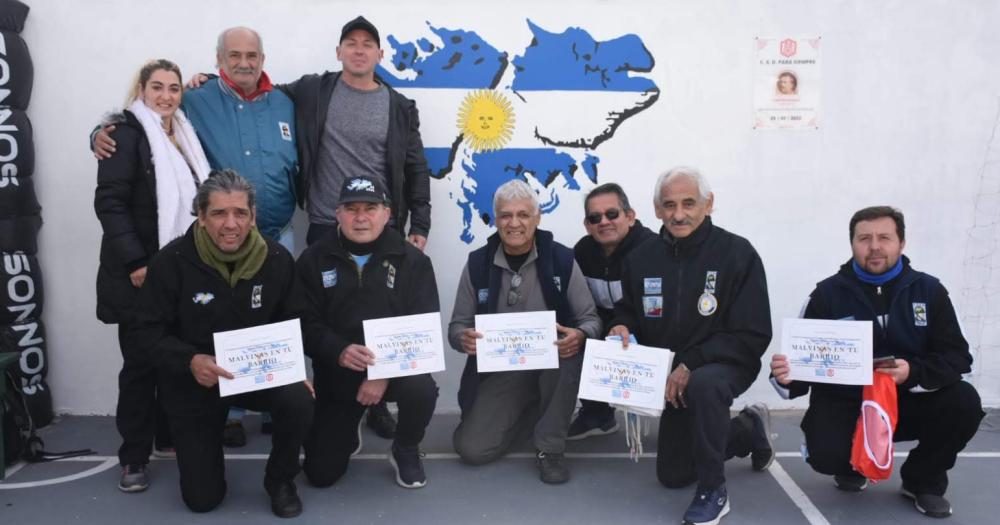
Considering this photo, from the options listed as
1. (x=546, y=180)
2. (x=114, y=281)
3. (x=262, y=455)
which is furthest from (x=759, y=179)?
(x=114, y=281)

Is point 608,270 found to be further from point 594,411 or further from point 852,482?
point 852,482

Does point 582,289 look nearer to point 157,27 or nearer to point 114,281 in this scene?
point 114,281

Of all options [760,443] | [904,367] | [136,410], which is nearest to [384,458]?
[136,410]

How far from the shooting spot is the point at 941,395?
3.59 meters

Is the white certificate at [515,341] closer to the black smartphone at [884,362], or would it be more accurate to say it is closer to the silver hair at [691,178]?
the silver hair at [691,178]

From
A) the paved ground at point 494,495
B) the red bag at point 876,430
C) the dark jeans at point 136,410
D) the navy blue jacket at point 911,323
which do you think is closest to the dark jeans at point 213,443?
the paved ground at point 494,495

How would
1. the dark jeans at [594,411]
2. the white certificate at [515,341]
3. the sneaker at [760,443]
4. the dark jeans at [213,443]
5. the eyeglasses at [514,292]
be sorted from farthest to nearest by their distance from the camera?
the dark jeans at [594,411] < the eyeglasses at [514,292] < the sneaker at [760,443] < the white certificate at [515,341] < the dark jeans at [213,443]

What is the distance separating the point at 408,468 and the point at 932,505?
2.32 metres

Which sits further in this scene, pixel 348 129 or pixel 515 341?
pixel 348 129

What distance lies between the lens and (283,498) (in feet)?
11.8

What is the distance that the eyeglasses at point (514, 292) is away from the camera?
4172mm

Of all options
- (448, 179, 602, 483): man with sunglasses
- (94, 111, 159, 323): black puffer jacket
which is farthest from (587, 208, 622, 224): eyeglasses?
(94, 111, 159, 323): black puffer jacket

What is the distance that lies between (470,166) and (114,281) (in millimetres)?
2091

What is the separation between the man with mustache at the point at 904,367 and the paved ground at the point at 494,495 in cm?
20
